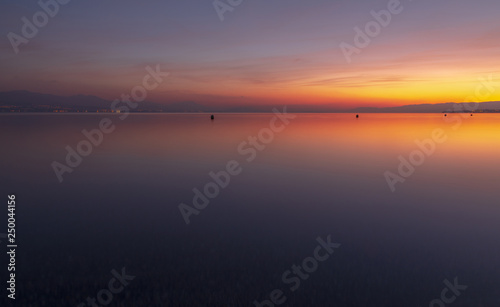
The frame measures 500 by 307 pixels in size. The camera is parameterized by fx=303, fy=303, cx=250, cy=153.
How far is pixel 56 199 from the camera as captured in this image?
1861 centimetres

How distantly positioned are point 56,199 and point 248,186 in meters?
12.7

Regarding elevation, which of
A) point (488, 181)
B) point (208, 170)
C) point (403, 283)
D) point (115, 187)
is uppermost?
point (208, 170)

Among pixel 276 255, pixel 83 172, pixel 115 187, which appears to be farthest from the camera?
pixel 83 172

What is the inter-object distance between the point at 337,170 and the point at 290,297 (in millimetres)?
21772

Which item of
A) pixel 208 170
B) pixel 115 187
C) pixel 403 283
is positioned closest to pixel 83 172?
pixel 115 187

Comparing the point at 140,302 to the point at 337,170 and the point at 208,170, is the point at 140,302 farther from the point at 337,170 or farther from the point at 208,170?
the point at 337,170

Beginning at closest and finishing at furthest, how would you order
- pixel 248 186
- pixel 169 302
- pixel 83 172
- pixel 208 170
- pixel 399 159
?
pixel 169 302, pixel 248 186, pixel 83 172, pixel 208 170, pixel 399 159

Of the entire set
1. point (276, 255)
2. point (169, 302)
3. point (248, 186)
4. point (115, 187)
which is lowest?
point (169, 302)

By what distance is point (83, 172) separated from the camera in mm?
26875

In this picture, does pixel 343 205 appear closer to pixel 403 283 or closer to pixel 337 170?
pixel 403 283

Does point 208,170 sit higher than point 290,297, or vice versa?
point 208,170

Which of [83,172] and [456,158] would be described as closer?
[83,172]

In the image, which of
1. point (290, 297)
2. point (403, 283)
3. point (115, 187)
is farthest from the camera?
point (115, 187)

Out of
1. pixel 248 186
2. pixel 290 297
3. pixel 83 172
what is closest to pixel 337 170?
pixel 248 186
